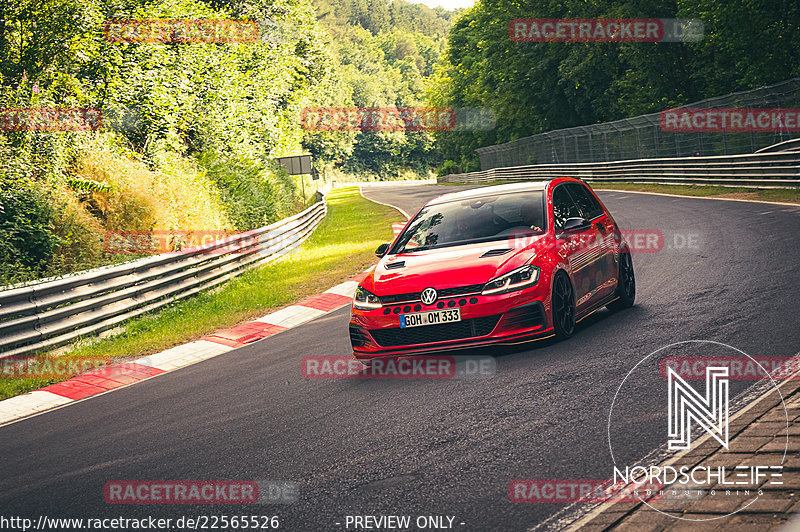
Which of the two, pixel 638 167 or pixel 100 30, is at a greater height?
pixel 100 30

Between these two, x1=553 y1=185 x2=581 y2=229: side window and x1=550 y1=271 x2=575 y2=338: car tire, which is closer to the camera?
x1=550 y1=271 x2=575 y2=338: car tire

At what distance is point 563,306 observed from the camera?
7.75 meters

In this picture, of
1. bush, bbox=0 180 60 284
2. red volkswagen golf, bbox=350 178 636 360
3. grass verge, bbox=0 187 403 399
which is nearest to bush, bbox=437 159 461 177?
grass verge, bbox=0 187 403 399

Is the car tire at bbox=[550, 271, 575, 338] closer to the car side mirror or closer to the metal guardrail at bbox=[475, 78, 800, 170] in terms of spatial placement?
the car side mirror

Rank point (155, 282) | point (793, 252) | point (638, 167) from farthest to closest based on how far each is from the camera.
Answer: point (638, 167) < point (155, 282) < point (793, 252)

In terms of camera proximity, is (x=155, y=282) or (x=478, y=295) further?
(x=155, y=282)

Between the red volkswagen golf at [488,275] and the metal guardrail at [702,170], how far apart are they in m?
15.7

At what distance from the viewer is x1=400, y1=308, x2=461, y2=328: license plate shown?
7.24 metres

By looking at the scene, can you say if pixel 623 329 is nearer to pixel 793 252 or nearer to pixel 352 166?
pixel 793 252

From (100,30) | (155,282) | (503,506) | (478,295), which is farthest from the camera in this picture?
(100,30)

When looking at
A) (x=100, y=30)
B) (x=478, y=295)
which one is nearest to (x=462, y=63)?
(x=100, y=30)

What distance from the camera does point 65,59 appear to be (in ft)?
67.5

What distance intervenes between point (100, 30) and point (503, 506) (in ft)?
68.4

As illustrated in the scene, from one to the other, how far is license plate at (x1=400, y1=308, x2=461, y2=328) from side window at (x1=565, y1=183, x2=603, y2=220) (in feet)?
8.95
